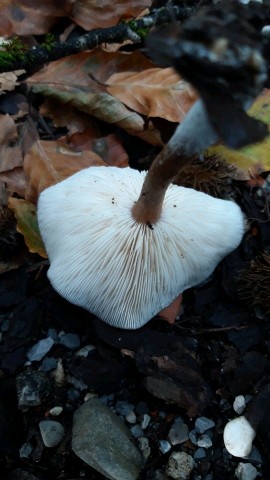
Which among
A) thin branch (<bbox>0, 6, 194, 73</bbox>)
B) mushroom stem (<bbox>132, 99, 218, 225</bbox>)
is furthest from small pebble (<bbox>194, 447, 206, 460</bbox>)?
thin branch (<bbox>0, 6, 194, 73</bbox>)

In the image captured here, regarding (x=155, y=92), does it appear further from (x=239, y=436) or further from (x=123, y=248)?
(x=239, y=436)

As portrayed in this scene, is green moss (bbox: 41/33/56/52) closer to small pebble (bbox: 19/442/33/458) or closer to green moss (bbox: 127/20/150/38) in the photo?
green moss (bbox: 127/20/150/38)

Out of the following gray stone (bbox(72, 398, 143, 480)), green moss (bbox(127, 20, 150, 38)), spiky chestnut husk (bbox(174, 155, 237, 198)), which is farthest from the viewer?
green moss (bbox(127, 20, 150, 38))

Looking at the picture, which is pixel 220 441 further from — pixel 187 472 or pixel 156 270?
pixel 156 270

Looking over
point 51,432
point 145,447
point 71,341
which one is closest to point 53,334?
point 71,341

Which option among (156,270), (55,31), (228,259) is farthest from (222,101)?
(55,31)

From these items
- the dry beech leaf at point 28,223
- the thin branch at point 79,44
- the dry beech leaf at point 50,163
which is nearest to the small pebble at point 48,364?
the dry beech leaf at point 28,223

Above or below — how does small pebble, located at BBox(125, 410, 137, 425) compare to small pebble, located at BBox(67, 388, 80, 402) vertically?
below
